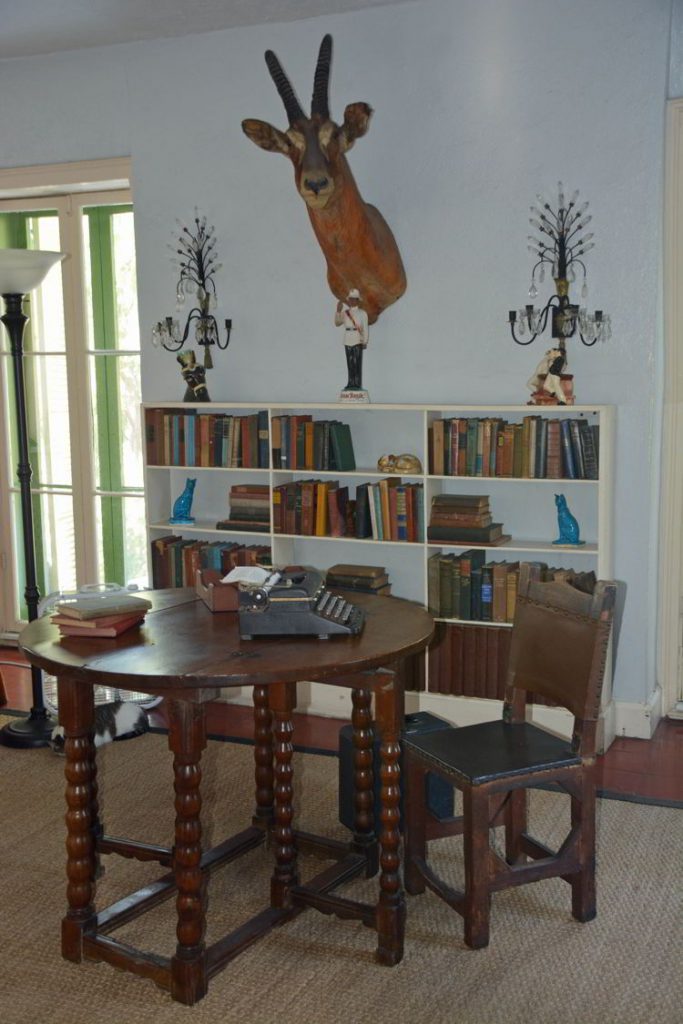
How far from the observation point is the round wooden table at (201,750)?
2631mm

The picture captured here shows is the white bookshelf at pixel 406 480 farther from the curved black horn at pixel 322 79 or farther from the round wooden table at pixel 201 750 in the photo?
the round wooden table at pixel 201 750

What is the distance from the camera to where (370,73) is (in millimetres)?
4672

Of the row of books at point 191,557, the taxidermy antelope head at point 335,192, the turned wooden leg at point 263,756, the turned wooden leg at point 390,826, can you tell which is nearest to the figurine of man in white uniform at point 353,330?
the taxidermy antelope head at point 335,192

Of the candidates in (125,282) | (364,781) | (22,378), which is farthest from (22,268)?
(364,781)

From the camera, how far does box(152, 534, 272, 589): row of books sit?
5.00m

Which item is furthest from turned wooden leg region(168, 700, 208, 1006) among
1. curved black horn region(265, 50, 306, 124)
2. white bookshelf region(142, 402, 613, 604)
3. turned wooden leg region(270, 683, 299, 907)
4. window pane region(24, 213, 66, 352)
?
window pane region(24, 213, 66, 352)

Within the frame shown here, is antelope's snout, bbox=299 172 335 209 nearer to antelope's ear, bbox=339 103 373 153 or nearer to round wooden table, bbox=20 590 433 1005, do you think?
antelope's ear, bbox=339 103 373 153

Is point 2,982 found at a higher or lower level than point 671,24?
lower

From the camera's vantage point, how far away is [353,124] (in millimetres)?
4258

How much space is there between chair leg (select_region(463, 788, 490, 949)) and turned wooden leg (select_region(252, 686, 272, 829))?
2.73 feet

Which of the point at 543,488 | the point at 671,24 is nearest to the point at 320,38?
the point at 671,24

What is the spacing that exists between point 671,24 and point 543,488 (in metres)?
1.94

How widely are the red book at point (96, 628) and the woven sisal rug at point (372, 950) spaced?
0.89m

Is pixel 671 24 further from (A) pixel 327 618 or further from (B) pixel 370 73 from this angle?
(A) pixel 327 618
